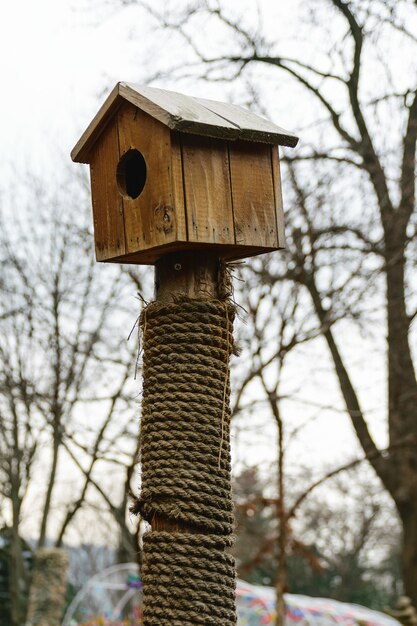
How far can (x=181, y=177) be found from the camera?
2.51 metres

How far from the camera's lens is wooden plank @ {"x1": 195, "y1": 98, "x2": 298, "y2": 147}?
261 cm

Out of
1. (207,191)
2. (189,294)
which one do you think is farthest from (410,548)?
(207,191)

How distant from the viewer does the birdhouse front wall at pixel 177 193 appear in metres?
2.50

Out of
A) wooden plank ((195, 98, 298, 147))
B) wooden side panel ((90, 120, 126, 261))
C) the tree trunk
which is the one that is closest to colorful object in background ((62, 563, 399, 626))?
the tree trunk

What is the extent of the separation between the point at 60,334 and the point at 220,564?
6.21 metres

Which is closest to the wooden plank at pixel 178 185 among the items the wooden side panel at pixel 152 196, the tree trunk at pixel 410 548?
the wooden side panel at pixel 152 196

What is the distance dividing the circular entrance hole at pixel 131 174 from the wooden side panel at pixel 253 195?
288 millimetres

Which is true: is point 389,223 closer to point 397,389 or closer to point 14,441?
point 397,389

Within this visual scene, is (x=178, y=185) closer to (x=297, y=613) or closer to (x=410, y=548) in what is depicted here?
(x=297, y=613)

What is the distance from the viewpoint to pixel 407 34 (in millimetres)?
8148

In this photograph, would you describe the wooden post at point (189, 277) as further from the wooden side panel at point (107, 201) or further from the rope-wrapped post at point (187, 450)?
the wooden side panel at point (107, 201)

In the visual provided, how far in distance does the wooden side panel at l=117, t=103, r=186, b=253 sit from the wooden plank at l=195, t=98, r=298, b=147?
0.18 metres

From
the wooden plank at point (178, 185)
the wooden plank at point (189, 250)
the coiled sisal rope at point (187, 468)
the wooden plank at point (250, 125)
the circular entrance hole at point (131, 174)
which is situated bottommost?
the coiled sisal rope at point (187, 468)

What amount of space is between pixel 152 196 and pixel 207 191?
0.47ft
